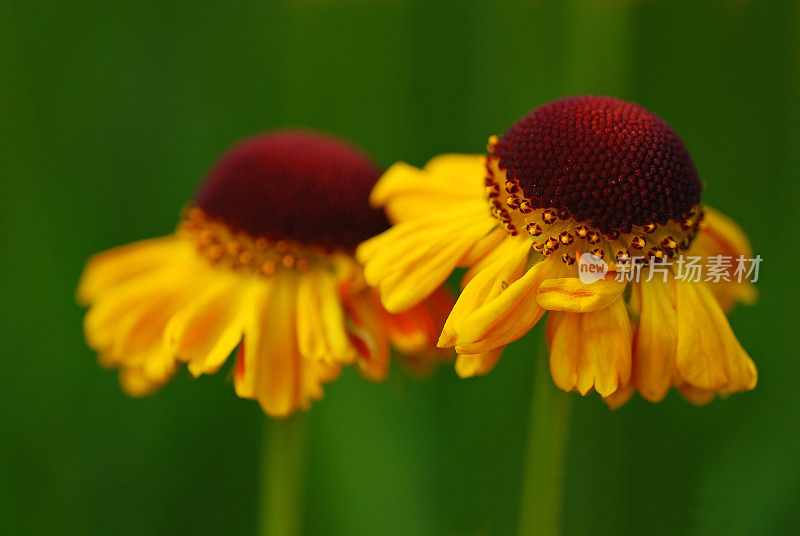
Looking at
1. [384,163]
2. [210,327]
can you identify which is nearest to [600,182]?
[210,327]

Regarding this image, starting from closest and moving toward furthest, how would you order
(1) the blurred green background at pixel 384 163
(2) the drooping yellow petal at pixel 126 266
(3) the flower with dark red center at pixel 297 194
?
(3) the flower with dark red center at pixel 297 194
(2) the drooping yellow petal at pixel 126 266
(1) the blurred green background at pixel 384 163

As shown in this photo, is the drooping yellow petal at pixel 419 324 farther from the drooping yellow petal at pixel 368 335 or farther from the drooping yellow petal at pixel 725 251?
the drooping yellow petal at pixel 725 251

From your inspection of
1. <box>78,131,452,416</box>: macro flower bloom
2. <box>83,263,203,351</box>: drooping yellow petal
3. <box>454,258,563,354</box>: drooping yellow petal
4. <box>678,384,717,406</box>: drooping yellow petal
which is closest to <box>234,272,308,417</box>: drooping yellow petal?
<box>78,131,452,416</box>: macro flower bloom

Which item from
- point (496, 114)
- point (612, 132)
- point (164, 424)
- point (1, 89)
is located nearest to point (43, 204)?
point (1, 89)

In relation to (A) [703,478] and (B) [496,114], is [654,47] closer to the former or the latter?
(B) [496,114]

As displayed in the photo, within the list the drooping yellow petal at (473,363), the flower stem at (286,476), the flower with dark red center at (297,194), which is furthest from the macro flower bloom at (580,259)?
the flower stem at (286,476)

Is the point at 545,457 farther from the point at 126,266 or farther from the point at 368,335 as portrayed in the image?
the point at 126,266
